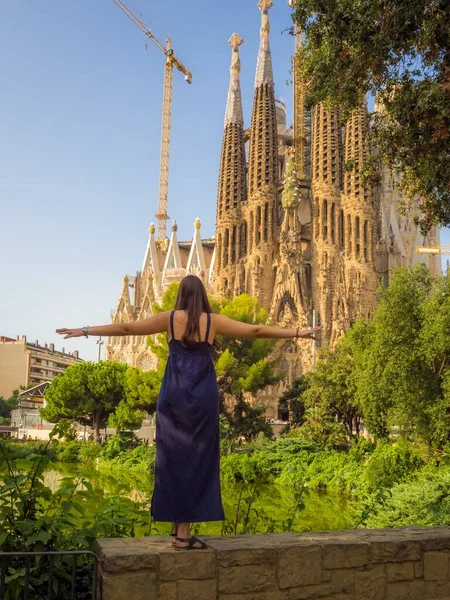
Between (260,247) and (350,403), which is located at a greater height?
(260,247)

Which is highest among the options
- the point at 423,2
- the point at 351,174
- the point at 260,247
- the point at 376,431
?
the point at 351,174

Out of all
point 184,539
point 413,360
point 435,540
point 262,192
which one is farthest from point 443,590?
point 262,192

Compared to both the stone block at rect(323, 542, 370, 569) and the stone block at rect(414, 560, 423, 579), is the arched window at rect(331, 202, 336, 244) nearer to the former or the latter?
the stone block at rect(414, 560, 423, 579)

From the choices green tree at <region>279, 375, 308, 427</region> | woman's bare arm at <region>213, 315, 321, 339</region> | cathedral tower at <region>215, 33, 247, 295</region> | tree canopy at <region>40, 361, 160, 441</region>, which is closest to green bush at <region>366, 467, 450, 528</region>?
woman's bare arm at <region>213, 315, 321, 339</region>

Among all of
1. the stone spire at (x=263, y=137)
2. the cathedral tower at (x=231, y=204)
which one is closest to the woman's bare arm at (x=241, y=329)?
the cathedral tower at (x=231, y=204)

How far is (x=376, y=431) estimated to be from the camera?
21328mm

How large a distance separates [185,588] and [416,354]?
15021 mm

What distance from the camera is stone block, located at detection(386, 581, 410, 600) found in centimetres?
402

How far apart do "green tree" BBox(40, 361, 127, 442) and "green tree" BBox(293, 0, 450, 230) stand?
2858cm

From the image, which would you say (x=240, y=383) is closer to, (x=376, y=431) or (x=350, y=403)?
(x=350, y=403)

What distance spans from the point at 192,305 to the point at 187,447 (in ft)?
2.73

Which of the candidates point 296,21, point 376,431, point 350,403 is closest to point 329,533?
point 296,21

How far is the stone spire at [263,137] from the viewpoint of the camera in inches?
1955

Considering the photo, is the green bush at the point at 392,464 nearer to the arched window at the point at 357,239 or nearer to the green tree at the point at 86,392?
the green tree at the point at 86,392
